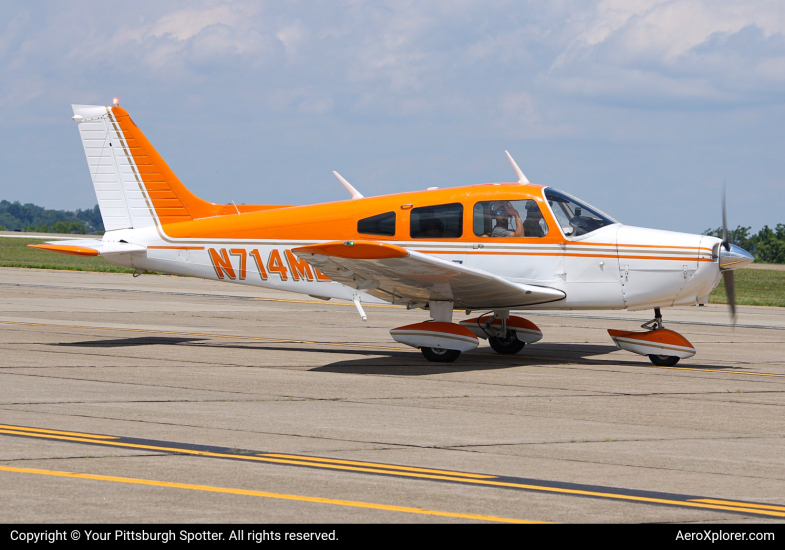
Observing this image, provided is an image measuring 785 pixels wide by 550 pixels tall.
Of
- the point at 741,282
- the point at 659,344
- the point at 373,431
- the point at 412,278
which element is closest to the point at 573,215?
the point at 659,344

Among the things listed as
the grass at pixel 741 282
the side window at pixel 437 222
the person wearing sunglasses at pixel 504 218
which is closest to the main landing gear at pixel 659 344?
the person wearing sunglasses at pixel 504 218

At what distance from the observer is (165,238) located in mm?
16078

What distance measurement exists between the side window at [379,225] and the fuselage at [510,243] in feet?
0.05

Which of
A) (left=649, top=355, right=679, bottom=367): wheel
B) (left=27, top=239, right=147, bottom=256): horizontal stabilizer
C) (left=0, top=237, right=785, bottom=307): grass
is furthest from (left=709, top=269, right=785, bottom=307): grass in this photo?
(left=27, top=239, right=147, bottom=256): horizontal stabilizer

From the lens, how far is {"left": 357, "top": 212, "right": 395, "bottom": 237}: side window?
14277 mm

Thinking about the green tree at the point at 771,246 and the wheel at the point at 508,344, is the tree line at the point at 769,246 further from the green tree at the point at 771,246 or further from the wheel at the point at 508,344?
the wheel at the point at 508,344

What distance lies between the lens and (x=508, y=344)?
602 inches

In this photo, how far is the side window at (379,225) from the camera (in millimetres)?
14277

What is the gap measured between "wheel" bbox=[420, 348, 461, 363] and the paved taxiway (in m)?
0.25

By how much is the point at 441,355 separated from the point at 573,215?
2.80m

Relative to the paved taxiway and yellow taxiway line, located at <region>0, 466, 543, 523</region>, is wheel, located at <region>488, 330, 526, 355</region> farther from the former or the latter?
yellow taxiway line, located at <region>0, 466, 543, 523</region>

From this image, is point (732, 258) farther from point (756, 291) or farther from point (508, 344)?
point (756, 291)
